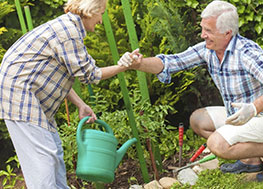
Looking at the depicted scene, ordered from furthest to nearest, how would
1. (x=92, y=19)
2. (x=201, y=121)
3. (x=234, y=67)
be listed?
(x=201, y=121) → (x=234, y=67) → (x=92, y=19)

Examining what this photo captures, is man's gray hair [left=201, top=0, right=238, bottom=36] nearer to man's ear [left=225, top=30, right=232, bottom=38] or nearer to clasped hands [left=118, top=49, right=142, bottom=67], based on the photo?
man's ear [left=225, top=30, right=232, bottom=38]

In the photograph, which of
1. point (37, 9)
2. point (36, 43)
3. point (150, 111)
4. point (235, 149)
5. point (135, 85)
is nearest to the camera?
point (36, 43)

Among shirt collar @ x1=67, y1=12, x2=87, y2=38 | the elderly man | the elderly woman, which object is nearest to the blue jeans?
the elderly woman

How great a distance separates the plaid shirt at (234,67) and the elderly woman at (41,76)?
0.93 meters

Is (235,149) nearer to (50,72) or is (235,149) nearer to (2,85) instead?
(50,72)

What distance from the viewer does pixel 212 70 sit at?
3.06m

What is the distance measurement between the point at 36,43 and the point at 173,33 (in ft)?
5.73

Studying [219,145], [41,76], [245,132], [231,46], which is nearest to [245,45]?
[231,46]

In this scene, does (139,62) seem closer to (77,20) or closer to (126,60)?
(126,60)

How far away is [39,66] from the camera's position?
224 cm

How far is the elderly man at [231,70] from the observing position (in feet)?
9.00

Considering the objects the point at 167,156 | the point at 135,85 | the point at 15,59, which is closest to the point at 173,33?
the point at 135,85

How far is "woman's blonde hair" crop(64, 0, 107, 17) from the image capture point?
229 centimetres

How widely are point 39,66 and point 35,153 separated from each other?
1.62ft
